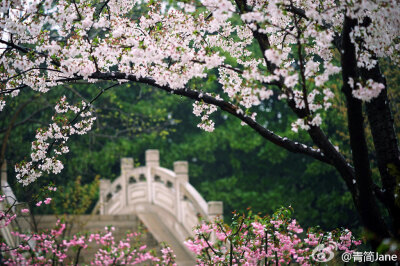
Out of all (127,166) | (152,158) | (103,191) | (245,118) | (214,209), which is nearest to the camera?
(245,118)

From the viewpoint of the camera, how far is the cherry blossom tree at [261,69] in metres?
3.84

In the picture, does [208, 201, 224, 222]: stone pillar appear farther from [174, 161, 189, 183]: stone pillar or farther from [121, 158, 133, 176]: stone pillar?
[121, 158, 133, 176]: stone pillar

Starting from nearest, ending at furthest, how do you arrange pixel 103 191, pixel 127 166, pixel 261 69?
pixel 261 69 → pixel 127 166 → pixel 103 191

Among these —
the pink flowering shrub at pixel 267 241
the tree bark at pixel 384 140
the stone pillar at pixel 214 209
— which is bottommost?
the pink flowering shrub at pixel 267 241

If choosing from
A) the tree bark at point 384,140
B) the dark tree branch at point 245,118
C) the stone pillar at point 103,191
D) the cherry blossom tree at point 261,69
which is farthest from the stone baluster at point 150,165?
the tree bark at point 384,140

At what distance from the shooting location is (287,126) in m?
16.1

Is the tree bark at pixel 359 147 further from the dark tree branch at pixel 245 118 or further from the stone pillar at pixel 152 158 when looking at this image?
the stone pillar at pixel 152 158

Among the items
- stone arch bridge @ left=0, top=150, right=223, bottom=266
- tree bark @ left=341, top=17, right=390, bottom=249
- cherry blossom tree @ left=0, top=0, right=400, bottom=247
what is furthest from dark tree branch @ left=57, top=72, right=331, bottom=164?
stone arch bridge @ left=0, top=150, right=223, bottom=266

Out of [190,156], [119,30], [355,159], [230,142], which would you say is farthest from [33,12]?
[190,156]

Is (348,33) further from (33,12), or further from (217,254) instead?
(217,254)

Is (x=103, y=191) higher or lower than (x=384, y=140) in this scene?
higher

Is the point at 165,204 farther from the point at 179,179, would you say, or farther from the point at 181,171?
the point at 181,171

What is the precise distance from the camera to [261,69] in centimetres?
464

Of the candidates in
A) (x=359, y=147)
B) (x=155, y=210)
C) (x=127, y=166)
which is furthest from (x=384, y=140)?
(x=127, y=166)
